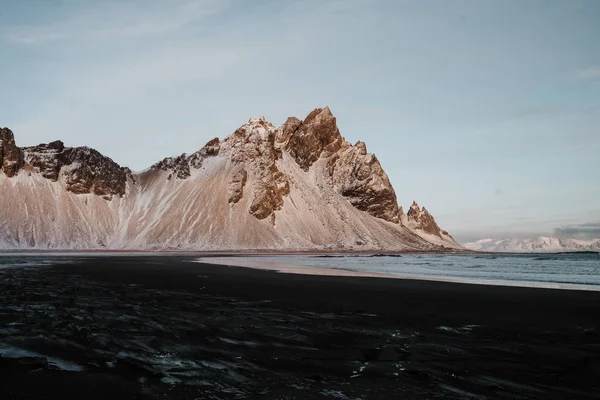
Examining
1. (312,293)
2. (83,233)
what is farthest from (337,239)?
(312,293)

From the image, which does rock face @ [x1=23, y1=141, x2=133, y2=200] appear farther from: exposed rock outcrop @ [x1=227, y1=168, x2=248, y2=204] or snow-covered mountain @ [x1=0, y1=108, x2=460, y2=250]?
exposed rock outcrop @ [x1=227, y1=168, x2=248, y2=204]

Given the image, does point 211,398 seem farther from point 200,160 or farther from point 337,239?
point 200,160

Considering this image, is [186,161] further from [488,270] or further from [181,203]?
[488,270]

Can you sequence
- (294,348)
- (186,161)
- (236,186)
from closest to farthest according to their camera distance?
(294,348), (236,186), (186,161)

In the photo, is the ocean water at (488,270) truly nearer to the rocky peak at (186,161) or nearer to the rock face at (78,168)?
the rock face at (78,168)

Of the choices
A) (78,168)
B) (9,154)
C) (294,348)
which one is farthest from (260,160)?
(294,348)

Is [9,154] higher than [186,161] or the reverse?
the reverse
